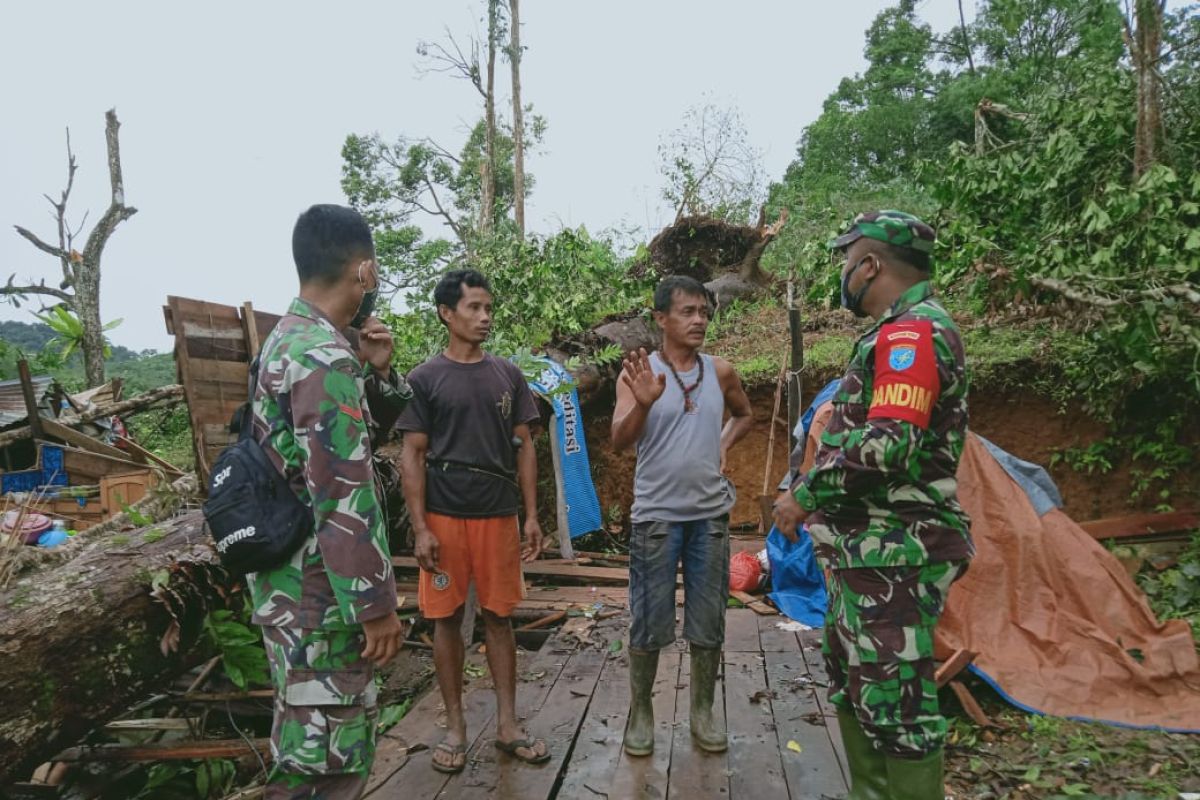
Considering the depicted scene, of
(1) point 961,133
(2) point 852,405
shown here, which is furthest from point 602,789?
(1) point 961,133

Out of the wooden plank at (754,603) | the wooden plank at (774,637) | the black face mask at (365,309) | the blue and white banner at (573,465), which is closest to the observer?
the black face mask at (365,309)

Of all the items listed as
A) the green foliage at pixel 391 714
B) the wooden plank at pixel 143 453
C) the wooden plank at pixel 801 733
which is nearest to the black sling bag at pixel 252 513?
the wooden plank at pixel 801 733

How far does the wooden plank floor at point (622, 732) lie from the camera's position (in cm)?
297

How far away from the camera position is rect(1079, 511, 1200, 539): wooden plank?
5680mm

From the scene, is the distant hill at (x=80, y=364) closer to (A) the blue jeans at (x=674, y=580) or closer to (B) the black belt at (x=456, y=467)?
(B) the black belt at (x=456, y=467)

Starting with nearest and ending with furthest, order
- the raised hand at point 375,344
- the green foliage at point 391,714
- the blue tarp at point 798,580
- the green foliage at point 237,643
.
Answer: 1. the raised hand at point 375,344
2. the green foliage at point 237,643
3. the green foliage at point 391,714
4. the blue tarp at point 798,580

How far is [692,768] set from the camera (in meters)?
3.08

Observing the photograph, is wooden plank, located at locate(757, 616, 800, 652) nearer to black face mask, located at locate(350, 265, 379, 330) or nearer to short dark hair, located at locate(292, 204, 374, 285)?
black face mask, located at locate(350, 265, 379, 330)

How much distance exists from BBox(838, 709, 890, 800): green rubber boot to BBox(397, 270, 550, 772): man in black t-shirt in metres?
1.32

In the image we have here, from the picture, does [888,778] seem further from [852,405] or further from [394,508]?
[394,508]

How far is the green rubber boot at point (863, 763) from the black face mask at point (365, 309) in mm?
2139

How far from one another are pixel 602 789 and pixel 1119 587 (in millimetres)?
3448

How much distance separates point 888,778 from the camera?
2303 millimetres

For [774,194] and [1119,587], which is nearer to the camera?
[1119,587]
